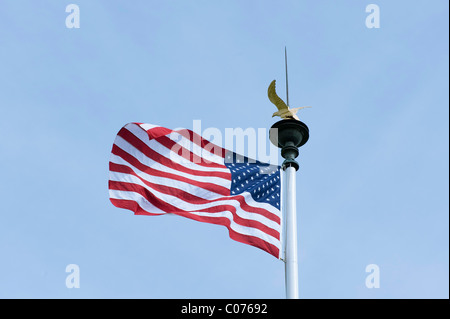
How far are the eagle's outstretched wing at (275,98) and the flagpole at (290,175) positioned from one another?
2.06 feet

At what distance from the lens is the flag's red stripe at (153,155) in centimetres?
1850

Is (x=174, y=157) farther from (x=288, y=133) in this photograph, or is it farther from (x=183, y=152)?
(x=288, y=133)

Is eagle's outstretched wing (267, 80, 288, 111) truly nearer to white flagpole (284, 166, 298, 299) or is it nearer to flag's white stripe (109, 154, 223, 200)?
white flagpole (284, 166, 298, 299)

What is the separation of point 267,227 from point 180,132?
3.16 m

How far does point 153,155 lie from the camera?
18.7 meters

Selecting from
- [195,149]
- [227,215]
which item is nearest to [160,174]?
[195,149]

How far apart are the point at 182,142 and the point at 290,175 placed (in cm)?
295

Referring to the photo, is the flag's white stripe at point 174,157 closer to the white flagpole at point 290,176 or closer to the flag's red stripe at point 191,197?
the flag's red stripe at point 191,197

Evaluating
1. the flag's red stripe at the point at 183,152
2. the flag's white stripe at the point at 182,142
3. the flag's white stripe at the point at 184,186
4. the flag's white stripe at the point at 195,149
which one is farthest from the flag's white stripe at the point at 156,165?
the flag's white stripe at the point at 195,149

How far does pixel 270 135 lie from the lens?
59.3 feet

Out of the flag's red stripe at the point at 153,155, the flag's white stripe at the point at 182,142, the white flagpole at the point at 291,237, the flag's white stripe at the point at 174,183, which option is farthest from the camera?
the flag's white stripe at the point at 182,142
